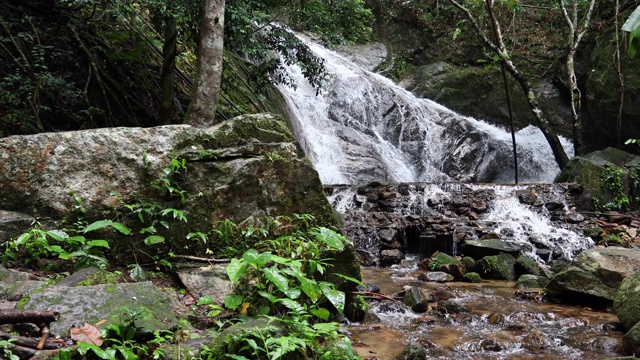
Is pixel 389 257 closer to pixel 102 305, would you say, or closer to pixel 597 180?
pixel 597 180

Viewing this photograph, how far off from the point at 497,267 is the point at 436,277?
99 centimetres

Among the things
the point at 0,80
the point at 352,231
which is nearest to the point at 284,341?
the point at 0,80

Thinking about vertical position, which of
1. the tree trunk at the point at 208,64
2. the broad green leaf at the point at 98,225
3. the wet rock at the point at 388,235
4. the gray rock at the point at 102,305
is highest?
the tree trunk at the point at 208,64

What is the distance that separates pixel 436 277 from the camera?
621cm

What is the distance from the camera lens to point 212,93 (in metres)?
5.07

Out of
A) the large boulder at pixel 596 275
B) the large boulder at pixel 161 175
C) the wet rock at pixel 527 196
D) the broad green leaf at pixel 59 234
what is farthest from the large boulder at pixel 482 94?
the broad green leaf at pixel 59 234

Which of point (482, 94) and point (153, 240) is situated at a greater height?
point (482, 94)

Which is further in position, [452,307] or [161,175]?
[452,307]

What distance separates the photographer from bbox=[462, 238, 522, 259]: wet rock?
23.1 feet

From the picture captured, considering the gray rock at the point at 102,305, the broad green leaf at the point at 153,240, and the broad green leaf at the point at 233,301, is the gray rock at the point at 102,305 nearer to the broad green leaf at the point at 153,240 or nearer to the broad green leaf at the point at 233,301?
the broad green leaf at the point at 233,301

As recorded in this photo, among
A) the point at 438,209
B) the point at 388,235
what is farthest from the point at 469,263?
the point at 438,209

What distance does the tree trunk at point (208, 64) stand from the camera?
4.95m

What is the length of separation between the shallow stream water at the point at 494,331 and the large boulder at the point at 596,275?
0.17 meters

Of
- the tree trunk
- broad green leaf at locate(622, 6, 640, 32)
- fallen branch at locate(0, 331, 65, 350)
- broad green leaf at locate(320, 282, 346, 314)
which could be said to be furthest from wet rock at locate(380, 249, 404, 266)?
broad green leaf at locate(622, 6, 640, 32)
